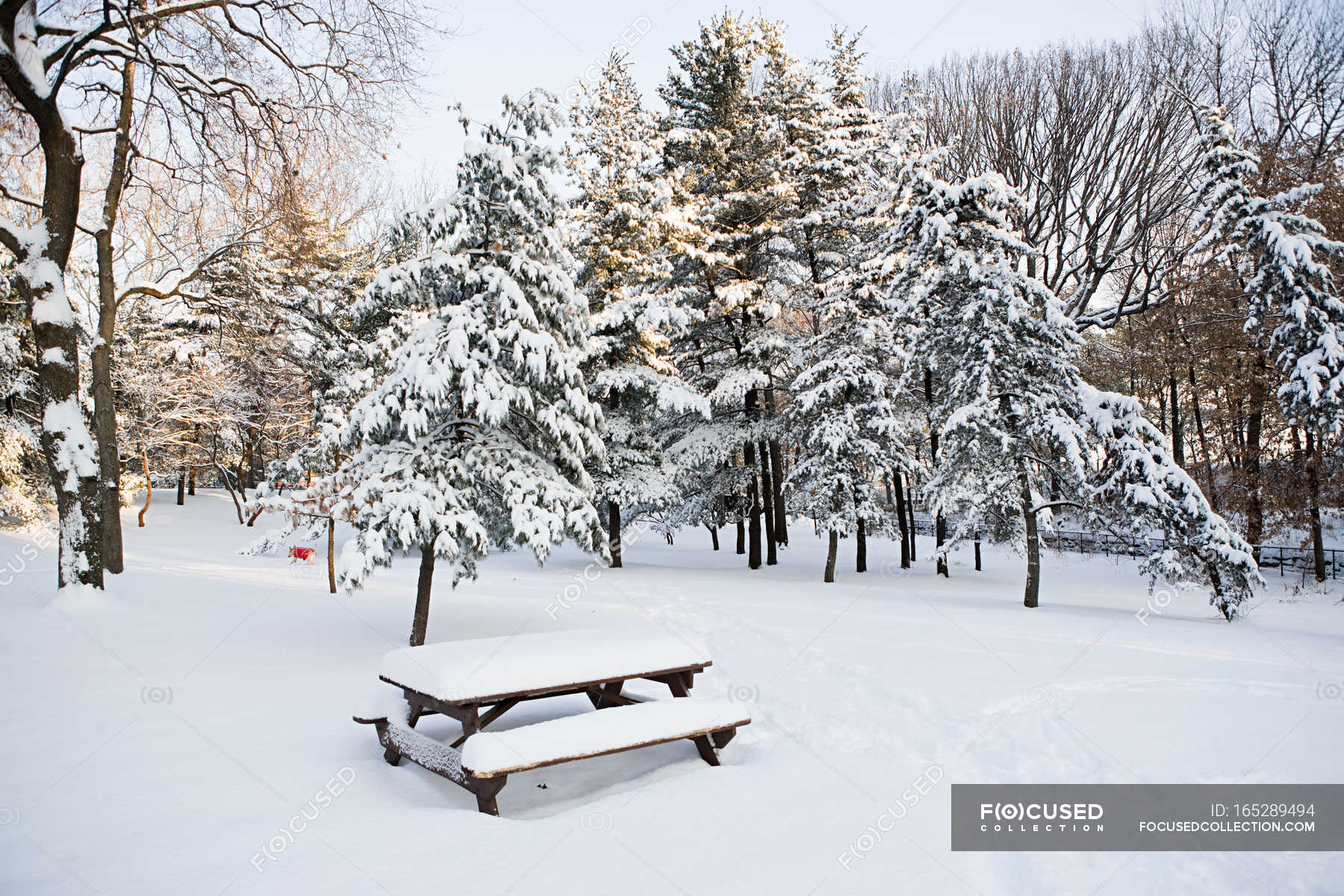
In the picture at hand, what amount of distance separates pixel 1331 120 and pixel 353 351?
2645cm

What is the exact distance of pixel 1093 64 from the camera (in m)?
23.2

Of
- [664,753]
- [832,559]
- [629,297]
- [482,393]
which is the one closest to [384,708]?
[664,753]

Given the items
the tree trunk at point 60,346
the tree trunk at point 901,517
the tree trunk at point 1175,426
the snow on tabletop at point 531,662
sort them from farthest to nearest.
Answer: the tree trunk at point 1175,426, the tree trunk at point 901,517, the tree trunk at point 60,346, the snow on tabletop at point 531,662

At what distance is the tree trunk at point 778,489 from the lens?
21.2m

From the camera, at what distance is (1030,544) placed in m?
15.1

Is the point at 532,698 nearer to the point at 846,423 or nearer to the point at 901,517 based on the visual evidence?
the point at 846,423

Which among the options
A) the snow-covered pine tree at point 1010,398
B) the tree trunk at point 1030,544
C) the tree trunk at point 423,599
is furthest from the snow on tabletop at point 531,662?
the tree trunk at point 1030,544

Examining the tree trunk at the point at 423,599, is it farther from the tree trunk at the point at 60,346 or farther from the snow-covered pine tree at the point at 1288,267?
the snow-covered pine tree at the point at 1288,267

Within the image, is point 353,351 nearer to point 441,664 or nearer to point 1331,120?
point 441,664

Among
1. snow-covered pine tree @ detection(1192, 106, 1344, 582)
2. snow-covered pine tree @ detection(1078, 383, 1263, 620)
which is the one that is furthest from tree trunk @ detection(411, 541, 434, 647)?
snow-covered pine tree @ detection(1192, 106, 1344, 582)

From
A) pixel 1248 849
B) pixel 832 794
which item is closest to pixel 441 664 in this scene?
pixel 832 794

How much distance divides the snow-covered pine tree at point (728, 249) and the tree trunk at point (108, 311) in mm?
11553

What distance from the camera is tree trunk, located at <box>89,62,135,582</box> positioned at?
42.4 feet

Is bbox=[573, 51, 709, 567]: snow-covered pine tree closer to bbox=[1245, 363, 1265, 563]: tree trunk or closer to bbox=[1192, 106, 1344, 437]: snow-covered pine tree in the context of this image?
bbox=[1192, 106, 1344, 437]: snow-covered pine tree
